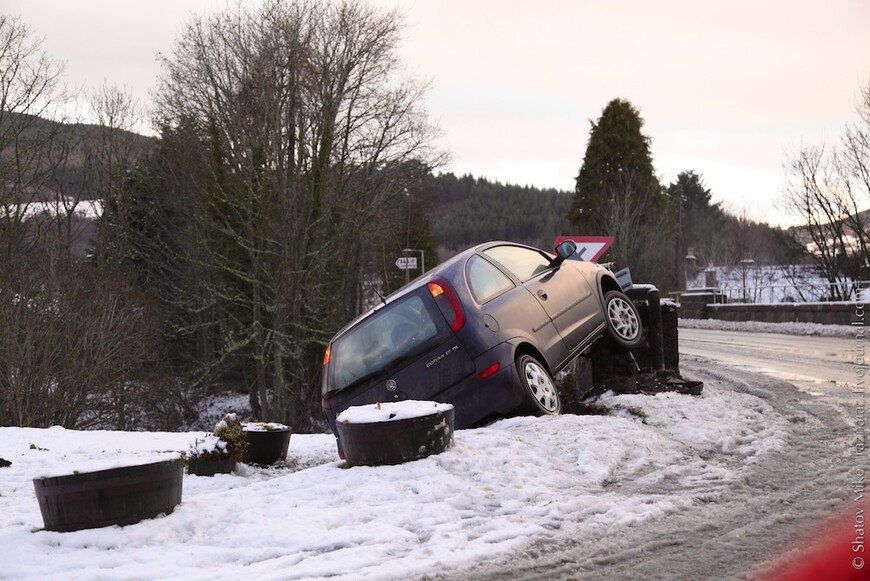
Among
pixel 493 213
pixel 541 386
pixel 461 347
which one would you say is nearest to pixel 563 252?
pixel 541 386

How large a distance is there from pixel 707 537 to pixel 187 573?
263 cm

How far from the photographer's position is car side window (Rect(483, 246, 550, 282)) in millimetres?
9227

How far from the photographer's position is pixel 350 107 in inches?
1239

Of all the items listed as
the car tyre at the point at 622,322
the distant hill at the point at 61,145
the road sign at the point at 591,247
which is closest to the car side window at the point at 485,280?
the car tyre at the point at 622,322

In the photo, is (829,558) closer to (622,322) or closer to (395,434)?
(395,434)

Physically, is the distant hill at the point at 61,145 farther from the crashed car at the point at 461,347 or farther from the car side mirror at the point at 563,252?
the crashed car at the point at 461,347

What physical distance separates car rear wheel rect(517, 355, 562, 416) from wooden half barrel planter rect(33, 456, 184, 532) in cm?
359

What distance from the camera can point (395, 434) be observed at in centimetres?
624

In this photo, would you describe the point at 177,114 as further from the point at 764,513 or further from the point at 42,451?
the point at 764,513

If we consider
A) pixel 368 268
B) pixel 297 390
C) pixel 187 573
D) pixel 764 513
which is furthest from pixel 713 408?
pixel 368 268

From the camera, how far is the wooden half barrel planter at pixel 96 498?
203 inches

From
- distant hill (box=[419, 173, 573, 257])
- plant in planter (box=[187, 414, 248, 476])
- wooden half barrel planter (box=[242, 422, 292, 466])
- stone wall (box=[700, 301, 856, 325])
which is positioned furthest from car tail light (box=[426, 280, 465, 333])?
distant hill (box=[419, 173, 573, 257])

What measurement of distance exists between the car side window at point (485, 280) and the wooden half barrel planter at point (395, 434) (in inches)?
79.5

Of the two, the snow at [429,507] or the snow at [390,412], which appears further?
the snow at [390,412]
